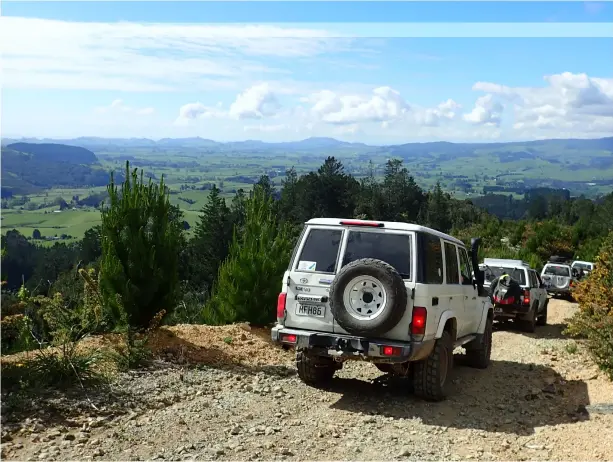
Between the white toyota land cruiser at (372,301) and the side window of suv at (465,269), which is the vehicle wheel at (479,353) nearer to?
the side window of suv at (465,269)

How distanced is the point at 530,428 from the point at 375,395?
189 cm

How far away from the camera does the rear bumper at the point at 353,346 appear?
6.93 metres

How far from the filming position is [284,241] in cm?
1256

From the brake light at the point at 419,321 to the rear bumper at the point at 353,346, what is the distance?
0.43ft

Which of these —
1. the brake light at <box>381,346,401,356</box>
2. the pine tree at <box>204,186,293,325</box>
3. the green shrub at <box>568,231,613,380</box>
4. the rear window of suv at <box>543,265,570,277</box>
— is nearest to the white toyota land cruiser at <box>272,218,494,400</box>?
the brake light at <box>381,346,401,356</box>

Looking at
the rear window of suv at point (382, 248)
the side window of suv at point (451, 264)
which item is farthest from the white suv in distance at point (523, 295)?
the rear window of suv at point (382, 248)

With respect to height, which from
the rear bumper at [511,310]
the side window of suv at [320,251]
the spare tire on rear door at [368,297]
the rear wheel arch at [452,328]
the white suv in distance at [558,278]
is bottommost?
the white suv in distance at [558,278]


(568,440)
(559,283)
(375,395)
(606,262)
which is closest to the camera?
(568,440)

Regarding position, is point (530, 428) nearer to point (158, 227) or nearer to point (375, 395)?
point (375, 395)

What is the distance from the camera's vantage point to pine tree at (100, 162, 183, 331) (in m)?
9.66

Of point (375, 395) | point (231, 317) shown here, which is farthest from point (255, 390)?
point (231, 317)

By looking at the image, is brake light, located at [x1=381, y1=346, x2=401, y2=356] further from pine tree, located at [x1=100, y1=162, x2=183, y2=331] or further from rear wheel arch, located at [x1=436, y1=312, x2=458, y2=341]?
pine tree, located at [x1=100, y1=162, x2=183, y2=331]

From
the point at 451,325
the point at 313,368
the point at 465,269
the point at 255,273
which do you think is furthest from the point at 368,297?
the point at 255,273

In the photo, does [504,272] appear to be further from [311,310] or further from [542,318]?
[311,310]
